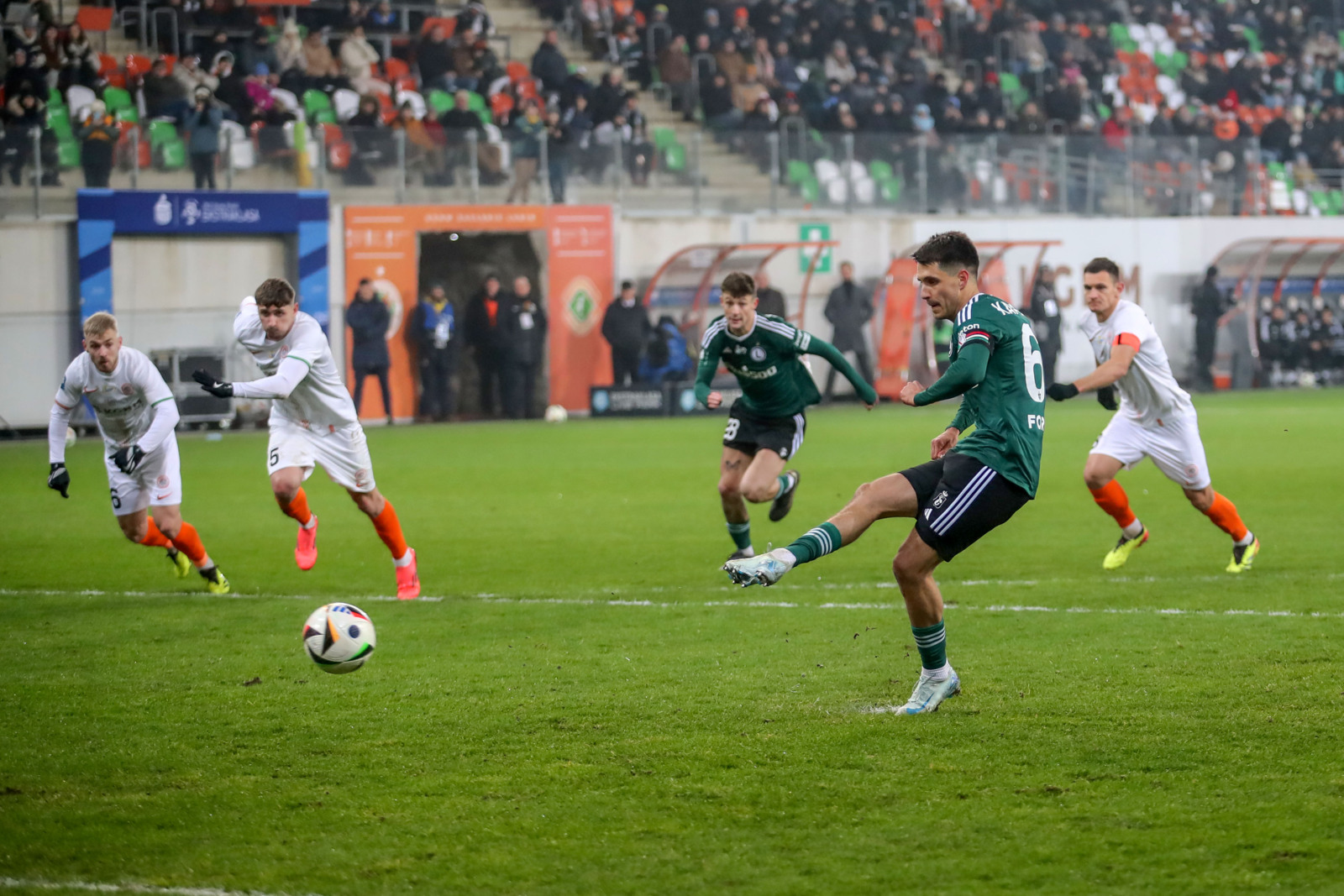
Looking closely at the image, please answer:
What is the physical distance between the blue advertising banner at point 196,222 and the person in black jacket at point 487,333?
2553 millimetres

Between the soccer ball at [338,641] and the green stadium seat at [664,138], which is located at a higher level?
the green stadium seat at [664,138]

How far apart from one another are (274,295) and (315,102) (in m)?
18.1

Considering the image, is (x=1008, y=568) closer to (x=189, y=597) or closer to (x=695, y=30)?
(x=189, y=597)

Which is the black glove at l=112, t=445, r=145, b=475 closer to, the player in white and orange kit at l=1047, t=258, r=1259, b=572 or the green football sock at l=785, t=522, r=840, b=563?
the green football sock at l=785, t=522, r=840, b=563

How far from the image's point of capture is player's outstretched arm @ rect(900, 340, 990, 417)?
19.4 ft

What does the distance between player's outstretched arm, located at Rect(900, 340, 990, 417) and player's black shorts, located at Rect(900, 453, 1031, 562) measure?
295 mm

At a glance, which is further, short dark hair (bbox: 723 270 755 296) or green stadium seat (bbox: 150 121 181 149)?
green stadium seat (bbox: 150 121 181 149)

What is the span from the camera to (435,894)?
425 cm

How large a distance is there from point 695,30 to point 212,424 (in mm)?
13701

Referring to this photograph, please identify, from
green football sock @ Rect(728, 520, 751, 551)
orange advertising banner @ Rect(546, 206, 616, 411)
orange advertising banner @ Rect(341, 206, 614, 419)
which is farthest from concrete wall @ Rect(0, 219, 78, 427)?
green football sock @ Rect(728, 520, 751, 551)

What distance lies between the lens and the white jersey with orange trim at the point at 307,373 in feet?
30.9

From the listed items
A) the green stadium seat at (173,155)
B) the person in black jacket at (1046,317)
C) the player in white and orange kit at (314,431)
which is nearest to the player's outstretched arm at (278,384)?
the player in white and orange kit at (314,431)

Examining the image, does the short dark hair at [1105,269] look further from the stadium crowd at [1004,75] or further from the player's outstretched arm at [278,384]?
the stadium crowd at [1004,75]

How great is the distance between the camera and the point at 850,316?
2777 centimetres
